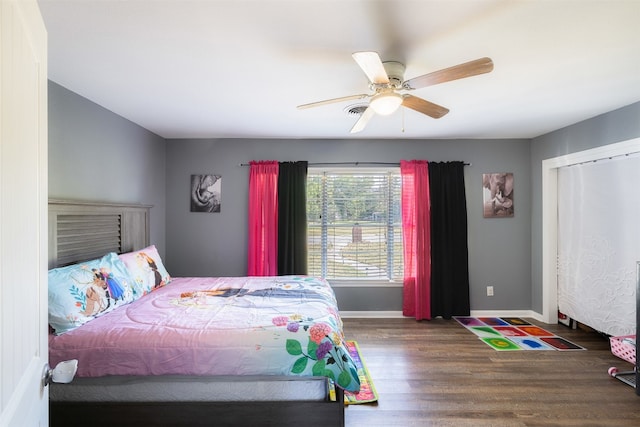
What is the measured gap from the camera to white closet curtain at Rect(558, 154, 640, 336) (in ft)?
9.37

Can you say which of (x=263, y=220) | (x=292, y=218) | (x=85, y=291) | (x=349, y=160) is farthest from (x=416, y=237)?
(x=85, y=291)

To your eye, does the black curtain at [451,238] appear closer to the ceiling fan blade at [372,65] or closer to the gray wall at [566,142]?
the gray wall at [566,142]

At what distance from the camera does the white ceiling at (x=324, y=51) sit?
1.49 meters

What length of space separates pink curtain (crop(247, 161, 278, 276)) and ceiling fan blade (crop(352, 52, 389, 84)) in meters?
2.39

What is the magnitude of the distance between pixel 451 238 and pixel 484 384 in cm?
185

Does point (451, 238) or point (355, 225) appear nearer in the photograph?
point (451, 238)

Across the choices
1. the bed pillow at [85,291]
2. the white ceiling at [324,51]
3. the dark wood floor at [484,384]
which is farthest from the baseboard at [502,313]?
the bed pillow at [85,291]

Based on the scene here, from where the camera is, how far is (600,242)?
3143 mm

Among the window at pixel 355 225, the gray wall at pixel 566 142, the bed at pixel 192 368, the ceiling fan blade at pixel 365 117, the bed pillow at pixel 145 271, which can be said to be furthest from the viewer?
the window at pixel 355 225

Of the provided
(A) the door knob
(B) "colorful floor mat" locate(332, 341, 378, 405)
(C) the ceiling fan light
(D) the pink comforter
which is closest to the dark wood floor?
(B) "colorful floor mat" locate(332, 341, 378, 405)

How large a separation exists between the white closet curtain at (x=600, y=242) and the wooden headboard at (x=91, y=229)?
4764 millimetres

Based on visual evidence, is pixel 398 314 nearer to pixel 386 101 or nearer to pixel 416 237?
pixel 416 237

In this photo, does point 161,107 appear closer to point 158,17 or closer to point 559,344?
point 158,17

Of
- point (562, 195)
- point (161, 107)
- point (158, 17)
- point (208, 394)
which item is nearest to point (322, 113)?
point (161, 107)
